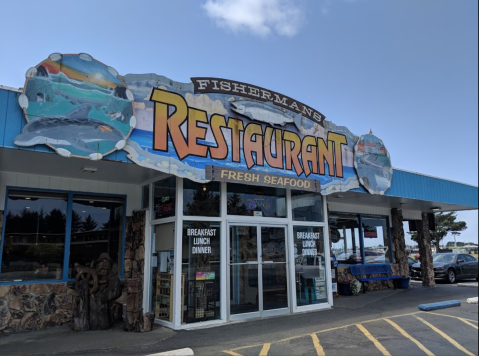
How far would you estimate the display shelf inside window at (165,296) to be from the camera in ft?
27.6

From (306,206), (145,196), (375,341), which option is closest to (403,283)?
(306,206)

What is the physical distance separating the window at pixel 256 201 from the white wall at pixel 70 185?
2.56 meters

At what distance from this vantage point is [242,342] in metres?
7.12

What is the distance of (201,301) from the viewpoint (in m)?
8.59

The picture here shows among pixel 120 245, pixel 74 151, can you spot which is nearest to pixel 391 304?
pixel 120 245

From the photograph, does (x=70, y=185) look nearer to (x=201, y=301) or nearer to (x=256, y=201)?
(x=201, y=301)

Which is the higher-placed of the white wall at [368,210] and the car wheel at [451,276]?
the white wall at [368,210]

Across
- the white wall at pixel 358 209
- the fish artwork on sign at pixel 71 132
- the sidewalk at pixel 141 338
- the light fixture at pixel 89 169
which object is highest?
the fish artwork on sign at pixel 71 132

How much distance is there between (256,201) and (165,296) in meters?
3.20

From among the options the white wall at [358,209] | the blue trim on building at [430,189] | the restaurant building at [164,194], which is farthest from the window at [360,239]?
the restaurant building at [164,194]

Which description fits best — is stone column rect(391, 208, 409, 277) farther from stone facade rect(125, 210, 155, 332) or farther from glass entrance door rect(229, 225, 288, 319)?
stone facade rect(125, 210, 155, 332)

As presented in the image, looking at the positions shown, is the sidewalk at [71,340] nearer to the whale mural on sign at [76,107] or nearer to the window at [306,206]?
the whale mural on sign at [76,107]

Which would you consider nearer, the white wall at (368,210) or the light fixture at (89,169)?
the light fixture at (89,169)

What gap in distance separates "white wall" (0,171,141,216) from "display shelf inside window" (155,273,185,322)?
81.1 inches
